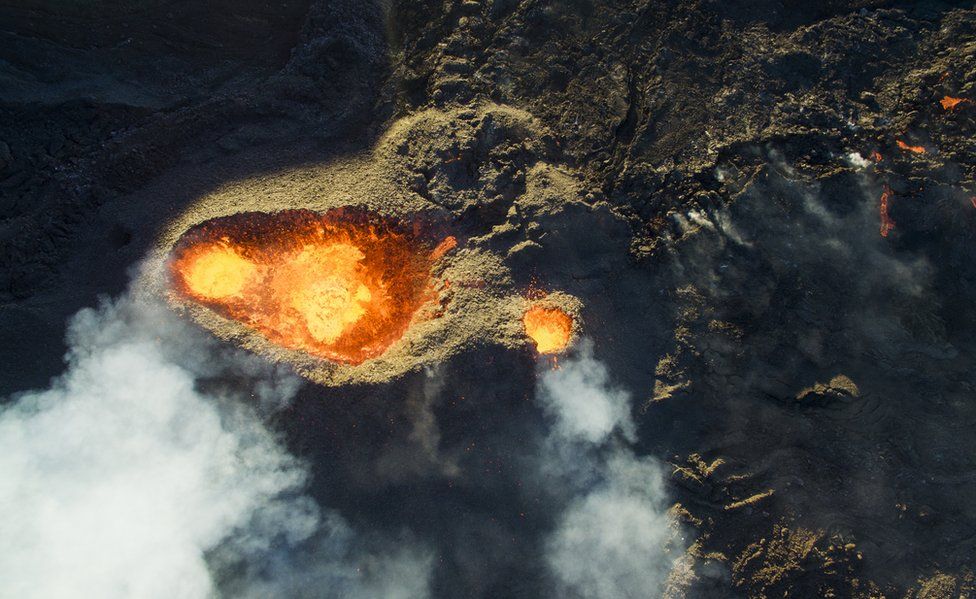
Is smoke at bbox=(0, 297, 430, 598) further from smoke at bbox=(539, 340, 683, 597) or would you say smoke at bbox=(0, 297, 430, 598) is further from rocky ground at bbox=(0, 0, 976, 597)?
smoke at bbox=(539, 340, 683, 597)

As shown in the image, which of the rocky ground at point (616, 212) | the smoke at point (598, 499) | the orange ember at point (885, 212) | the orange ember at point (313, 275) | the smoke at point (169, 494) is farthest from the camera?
the orange ember at point (313, 275)

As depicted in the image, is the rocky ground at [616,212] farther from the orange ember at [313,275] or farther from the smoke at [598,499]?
the orange ember at [313,275]

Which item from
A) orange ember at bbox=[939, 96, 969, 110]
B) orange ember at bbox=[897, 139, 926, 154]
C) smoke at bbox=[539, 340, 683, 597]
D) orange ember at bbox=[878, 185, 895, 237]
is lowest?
smoke at bbox=[539, 340, 683, 597]

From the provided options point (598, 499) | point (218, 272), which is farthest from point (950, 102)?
point (218, 272)

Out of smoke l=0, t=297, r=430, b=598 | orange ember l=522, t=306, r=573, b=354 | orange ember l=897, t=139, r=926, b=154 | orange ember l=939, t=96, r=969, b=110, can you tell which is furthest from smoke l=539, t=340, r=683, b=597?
orange ember l=939, t=96, r=969, b=110

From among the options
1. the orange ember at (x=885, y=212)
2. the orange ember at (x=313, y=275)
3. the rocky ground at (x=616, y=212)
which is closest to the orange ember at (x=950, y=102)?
the rocky ground at (x=616, y=212)

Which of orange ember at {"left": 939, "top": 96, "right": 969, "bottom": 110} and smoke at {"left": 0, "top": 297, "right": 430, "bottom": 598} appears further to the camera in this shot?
orange ember at {"left": 939, "top": 96, "right": 969, "bottom": 110}

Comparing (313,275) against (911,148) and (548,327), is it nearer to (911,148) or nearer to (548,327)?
(548,327)
